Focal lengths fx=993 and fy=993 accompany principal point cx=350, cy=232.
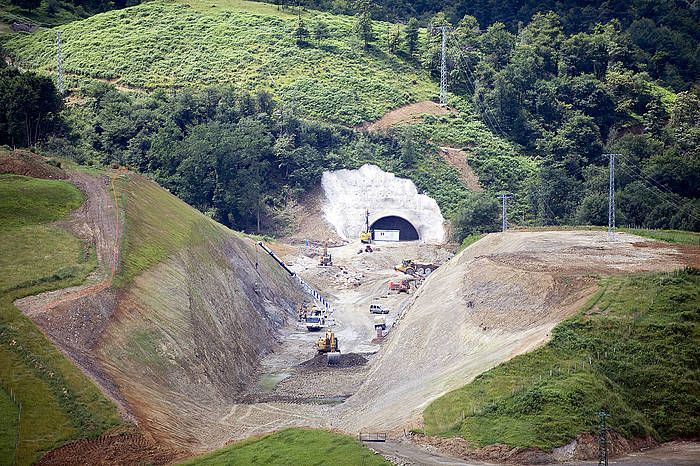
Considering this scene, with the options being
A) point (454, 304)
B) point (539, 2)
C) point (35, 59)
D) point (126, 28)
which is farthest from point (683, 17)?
point (454, 304)

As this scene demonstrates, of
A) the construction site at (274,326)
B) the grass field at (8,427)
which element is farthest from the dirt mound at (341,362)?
the grass field at (8,427)

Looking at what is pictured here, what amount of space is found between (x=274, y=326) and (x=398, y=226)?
45117mm

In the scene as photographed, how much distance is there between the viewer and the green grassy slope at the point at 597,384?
47406mm

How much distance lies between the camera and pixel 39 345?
51.9 m

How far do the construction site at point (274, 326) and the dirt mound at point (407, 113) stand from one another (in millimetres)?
38871

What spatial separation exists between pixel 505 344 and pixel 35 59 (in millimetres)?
116148

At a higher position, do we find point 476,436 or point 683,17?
point 683,17

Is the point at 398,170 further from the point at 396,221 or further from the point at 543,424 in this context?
the point at 543,424

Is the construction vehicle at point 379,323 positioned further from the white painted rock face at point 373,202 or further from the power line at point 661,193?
the power line at point 661,193

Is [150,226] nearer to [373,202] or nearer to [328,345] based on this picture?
[328,345]

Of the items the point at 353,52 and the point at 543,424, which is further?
the point at 353,52

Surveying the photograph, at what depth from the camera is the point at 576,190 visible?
123 m

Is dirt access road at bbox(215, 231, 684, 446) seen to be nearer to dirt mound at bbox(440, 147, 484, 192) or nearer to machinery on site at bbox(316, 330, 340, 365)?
machinery on site at bbox(316, 330, 340, 365)

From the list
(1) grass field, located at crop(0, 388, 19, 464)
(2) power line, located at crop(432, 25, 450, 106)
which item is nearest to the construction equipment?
(1) grass field, located at crop(0, 388, 19, 464)
